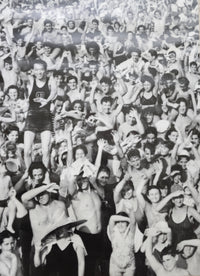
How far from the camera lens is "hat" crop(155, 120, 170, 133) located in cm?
176

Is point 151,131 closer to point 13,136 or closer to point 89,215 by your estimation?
point 89,215

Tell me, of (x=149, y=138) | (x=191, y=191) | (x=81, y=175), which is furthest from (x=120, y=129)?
(x=191, y=191)

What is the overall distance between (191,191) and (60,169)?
622 millimetres

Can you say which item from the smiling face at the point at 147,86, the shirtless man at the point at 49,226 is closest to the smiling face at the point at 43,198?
the shirtless man at the point at 49,226

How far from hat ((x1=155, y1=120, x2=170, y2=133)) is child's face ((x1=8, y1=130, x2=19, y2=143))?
25.4 inches

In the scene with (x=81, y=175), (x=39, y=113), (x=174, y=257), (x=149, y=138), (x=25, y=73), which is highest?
(x=25, y=73)

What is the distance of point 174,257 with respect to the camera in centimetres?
167

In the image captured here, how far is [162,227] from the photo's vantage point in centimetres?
168

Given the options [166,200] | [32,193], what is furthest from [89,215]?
[166,200]

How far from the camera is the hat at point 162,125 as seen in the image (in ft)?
5.77

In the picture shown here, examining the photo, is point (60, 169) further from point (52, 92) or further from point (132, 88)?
point (132, 88)

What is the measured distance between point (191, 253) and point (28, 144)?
2.90 feet

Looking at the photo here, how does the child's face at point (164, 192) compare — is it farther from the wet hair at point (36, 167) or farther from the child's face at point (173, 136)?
the wet hair at point (36, 167)

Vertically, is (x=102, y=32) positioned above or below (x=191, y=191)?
above
